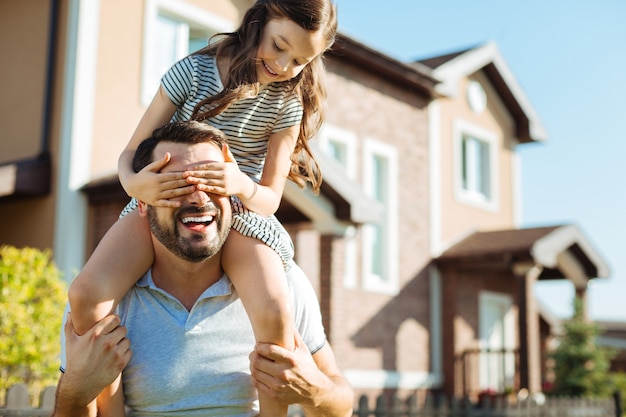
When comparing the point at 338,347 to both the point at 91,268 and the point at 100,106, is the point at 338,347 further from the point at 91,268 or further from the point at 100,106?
the point at 91,268

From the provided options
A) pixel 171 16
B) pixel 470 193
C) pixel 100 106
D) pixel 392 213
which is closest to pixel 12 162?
pixel 100 106

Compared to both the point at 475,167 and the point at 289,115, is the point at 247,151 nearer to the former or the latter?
the point at 289,115

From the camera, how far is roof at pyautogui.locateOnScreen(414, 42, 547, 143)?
16688mm

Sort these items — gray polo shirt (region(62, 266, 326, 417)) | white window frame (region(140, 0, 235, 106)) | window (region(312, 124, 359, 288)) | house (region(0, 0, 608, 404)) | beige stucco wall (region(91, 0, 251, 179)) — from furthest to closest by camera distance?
window (region(312, 124, 359, 288)) < white window frame (region(140, 0, 235, 106)) < beige stucco wall (region(91, 0, 251, 179)) < house (region(0, 0, 608, 404)) < gray polo shirt (region(62, 266, 326, 417))

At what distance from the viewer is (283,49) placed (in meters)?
3.17

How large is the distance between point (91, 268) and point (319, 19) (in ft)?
3.91

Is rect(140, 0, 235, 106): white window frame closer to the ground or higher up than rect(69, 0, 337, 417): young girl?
higher up

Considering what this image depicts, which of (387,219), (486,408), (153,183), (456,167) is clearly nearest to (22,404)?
(153,183)

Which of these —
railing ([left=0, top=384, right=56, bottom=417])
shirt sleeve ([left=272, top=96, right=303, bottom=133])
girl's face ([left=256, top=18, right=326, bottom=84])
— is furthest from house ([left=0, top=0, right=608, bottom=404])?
girl's face ([left=256, top=18, right=326, bottom=84])

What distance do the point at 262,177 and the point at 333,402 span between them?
0.86 m

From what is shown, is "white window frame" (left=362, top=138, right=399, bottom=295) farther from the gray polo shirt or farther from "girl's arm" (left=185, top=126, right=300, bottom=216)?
the gray polo shirt

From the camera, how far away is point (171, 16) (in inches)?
468

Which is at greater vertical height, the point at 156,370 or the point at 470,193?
the point at 470,193

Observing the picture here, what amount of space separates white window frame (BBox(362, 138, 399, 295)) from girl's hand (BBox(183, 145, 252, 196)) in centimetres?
1176
